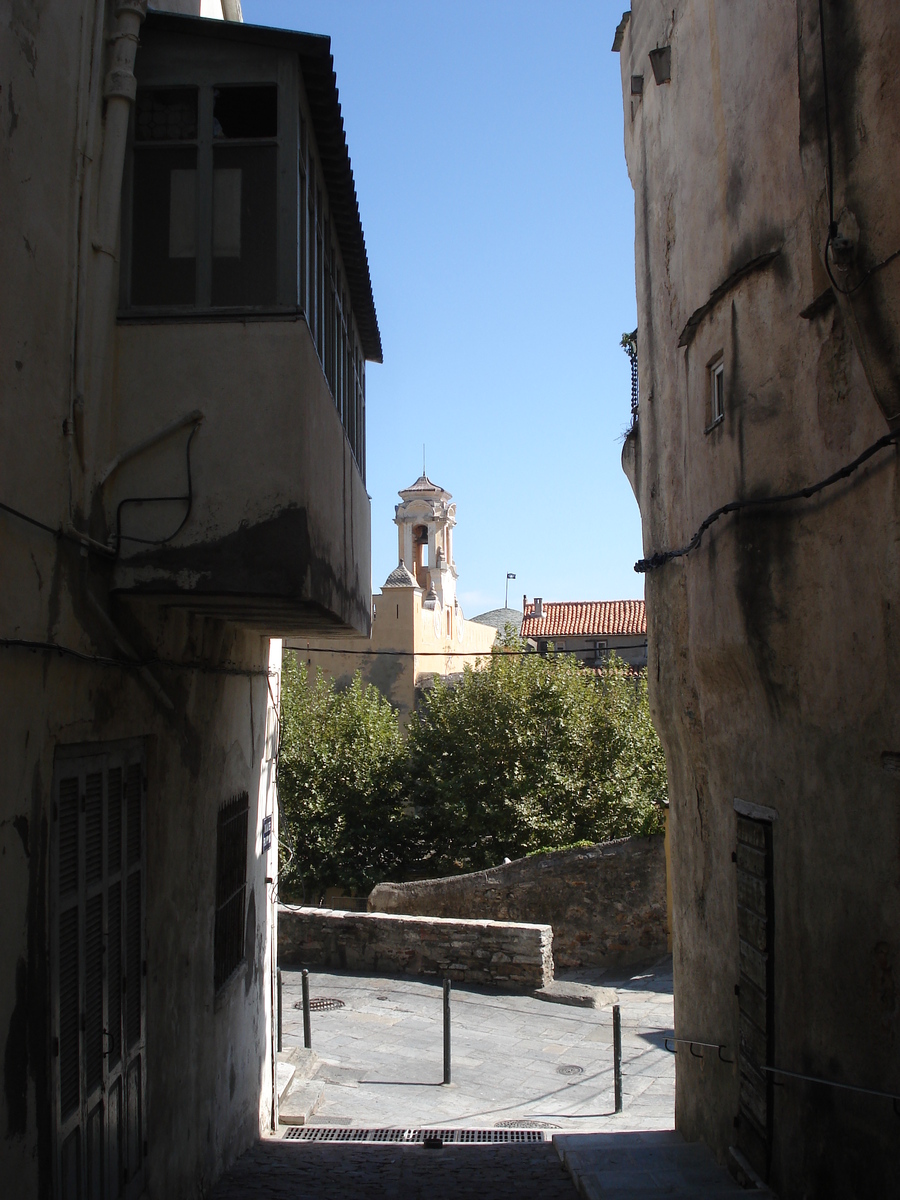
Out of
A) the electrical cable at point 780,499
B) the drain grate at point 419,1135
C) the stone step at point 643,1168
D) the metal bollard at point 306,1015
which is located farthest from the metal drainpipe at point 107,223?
the metal bollard at point 306,1015

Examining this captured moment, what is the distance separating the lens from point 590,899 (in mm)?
17422

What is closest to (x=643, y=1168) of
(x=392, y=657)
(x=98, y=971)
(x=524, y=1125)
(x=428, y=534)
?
(x=524, y=1125)

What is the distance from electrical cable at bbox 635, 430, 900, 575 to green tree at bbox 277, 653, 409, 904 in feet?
44.8

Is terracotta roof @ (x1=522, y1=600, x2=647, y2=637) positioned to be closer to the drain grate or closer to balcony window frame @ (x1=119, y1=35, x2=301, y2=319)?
the drain grate

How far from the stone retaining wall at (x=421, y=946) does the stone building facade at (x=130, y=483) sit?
29.2ft

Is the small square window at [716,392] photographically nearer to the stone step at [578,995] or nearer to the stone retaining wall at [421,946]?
the stone step at [578,995]

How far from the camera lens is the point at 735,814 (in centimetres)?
694

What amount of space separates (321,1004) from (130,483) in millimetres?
11114

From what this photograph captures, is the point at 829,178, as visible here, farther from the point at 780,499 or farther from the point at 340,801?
the point at 340,801

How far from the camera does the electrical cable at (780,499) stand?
4520 mm

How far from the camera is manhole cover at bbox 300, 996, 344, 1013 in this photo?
14203 mm

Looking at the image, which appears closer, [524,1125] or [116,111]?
[116,111]

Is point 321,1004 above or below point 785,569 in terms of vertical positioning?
below

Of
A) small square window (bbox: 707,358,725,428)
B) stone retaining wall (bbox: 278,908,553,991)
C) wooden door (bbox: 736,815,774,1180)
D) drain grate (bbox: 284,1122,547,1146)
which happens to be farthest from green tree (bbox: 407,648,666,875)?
small square window (bbox: 707,358,725,428)
